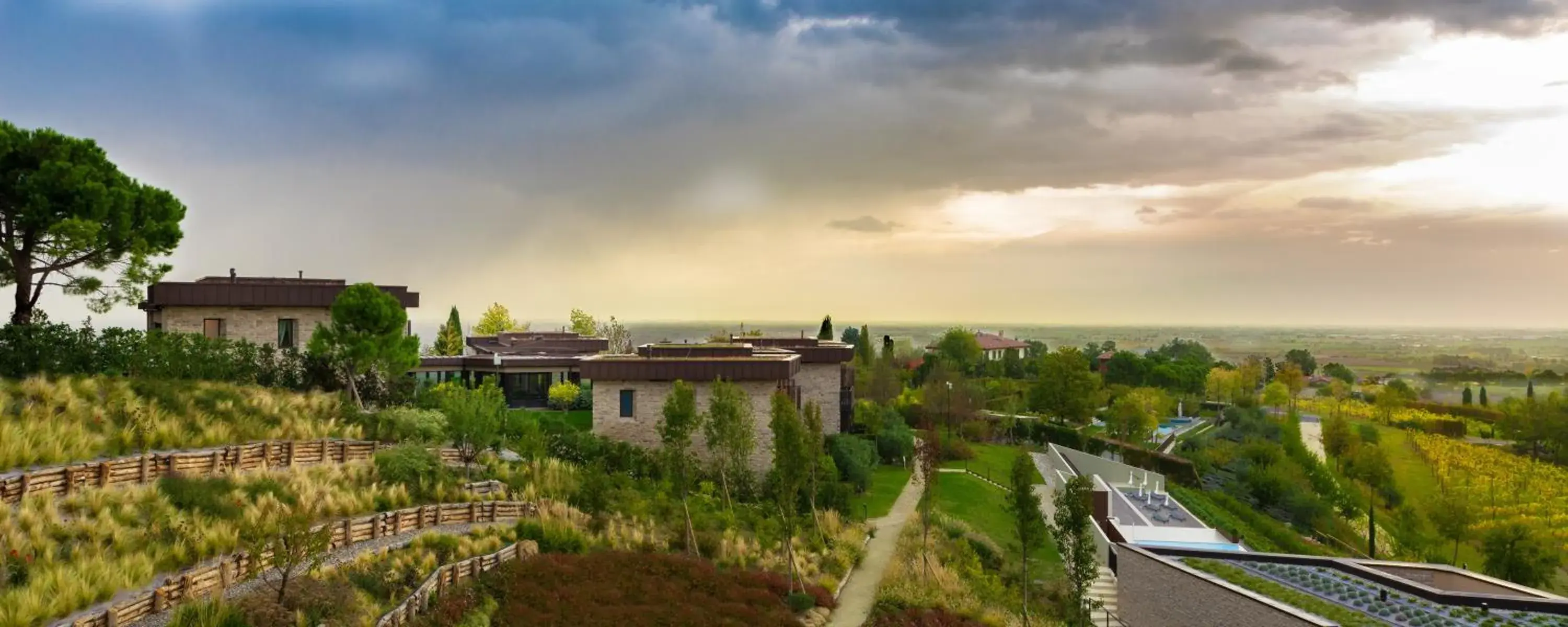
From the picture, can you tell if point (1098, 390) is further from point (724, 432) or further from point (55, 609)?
point (55, 609)

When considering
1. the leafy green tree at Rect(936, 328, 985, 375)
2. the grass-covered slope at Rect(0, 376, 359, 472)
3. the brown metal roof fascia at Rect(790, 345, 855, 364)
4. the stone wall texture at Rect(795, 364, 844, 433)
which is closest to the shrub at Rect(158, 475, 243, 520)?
the grass-covered slope at Rect(0, 376, 359, 472)

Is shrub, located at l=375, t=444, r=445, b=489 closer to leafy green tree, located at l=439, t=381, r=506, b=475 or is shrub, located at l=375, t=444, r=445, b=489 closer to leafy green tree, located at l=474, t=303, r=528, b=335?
leafy green tree, located at l=439, t=381, r=506, b=475

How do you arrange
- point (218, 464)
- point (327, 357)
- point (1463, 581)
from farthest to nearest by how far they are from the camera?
point (327, 357)
point (1463, 581)
point (218, 464)

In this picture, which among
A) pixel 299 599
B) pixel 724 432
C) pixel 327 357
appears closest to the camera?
pixel 299 599

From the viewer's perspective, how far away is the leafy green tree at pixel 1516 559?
2909 cm

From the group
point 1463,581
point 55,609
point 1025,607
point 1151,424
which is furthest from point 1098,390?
point 55,609

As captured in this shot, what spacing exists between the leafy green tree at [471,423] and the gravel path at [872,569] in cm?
1103

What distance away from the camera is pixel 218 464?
19438 mm

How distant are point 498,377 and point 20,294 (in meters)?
18.7

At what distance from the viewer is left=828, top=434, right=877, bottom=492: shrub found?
3291 centimetres

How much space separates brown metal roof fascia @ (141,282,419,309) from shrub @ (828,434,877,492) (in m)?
19.4

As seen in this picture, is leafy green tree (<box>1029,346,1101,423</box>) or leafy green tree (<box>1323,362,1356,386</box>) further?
leafy green tree (<box>1323,362,1356,386</box>)

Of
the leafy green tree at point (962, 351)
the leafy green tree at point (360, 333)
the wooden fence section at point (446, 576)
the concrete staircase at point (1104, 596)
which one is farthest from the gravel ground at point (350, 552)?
the leafy green tree at point (962, 351)

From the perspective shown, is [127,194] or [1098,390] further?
[1098,390]
